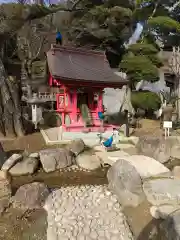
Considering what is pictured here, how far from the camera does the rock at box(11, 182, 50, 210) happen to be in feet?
16.2

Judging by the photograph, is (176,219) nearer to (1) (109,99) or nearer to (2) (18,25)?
(1) (109,99)

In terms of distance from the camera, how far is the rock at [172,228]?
3.50 m

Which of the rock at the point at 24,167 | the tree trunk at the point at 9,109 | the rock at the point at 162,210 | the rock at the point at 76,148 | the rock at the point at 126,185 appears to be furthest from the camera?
the tree trunk at the point at 9,109

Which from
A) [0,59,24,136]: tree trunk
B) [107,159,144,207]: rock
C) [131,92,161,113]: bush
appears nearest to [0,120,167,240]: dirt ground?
[107,159,144,207]: rock

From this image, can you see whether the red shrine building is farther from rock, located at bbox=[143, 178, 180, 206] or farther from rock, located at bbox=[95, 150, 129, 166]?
rock, located at bbox=[143, 178, 180, 206]

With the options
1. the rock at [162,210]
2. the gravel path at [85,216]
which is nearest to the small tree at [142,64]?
the gravel path at [85,216]

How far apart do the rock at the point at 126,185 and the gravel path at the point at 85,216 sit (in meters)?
0.20

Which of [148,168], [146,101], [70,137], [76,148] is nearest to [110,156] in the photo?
[76,148]

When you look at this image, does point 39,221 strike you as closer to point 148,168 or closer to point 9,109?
point 148,168

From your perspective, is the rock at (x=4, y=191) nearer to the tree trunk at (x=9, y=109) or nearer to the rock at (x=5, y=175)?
the rock at (x=5, y=175)

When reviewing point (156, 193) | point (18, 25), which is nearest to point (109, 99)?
point (18, 25)

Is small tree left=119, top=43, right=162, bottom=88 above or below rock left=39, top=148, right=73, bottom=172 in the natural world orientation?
above

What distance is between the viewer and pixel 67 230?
4.14 m

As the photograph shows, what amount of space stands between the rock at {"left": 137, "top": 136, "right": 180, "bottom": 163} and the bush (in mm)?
7500
